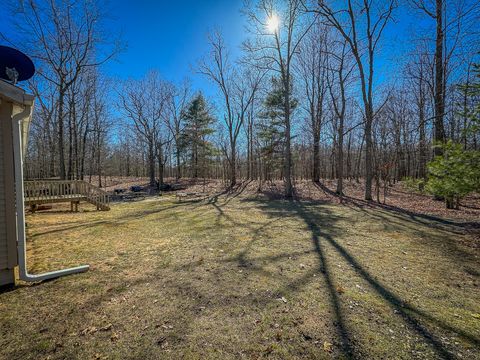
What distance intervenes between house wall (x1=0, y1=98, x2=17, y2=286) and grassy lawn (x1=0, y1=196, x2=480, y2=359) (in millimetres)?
536

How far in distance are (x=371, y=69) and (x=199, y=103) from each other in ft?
64.1

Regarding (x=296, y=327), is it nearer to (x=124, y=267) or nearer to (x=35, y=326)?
(x=35, y=326)

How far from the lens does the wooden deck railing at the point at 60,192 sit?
29.9 ft

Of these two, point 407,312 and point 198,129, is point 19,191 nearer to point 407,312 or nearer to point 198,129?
point 407,312

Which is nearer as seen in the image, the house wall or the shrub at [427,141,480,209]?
the house wall

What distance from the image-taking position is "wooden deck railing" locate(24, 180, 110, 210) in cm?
913

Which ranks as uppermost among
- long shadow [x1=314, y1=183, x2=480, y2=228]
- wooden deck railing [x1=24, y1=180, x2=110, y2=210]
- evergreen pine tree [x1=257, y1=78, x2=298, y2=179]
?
evergreen pine tree [x1=257, y1=78, x2=298, y2=179]

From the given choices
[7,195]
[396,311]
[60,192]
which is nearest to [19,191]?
[7,195]

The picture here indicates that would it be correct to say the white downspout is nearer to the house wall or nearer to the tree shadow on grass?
the house wall

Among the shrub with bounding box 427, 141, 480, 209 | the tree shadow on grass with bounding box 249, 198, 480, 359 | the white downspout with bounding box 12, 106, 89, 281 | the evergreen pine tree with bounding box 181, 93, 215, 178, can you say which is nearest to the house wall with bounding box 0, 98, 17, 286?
the white downspout with bounding box 12, 106, 89, 281

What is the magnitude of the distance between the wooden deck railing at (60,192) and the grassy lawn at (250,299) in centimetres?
437

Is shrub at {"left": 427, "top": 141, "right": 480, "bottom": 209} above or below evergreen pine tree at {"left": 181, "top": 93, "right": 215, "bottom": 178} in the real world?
below

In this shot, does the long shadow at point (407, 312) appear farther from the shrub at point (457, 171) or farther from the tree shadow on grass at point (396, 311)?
the shrub at point (457, 171)

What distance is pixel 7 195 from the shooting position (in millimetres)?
3352
